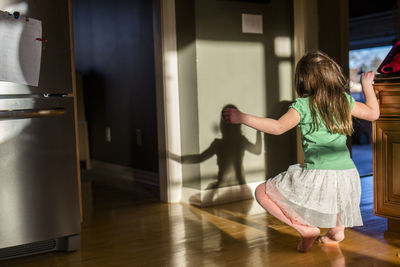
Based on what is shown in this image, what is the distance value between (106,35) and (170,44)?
4.47ft

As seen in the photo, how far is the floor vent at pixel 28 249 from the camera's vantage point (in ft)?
6.88

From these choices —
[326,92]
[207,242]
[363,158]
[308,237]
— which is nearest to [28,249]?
[207,242]

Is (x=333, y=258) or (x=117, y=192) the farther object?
(x=117, y=192)

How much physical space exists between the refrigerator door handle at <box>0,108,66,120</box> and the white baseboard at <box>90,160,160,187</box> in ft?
5.87

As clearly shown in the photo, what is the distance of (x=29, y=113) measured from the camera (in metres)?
2.02

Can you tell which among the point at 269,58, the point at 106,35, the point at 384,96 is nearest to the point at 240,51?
the point at 269,58

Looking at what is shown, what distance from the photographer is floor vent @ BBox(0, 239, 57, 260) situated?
2.10 meters

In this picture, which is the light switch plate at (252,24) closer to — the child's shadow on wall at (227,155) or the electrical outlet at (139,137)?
the child's shadow on wall at (227,155)

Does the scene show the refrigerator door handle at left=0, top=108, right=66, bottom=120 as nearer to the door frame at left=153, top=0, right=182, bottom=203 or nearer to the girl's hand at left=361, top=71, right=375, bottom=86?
the door frame at left=153, top=0, right=182, bottom=203

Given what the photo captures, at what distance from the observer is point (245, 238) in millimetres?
2350

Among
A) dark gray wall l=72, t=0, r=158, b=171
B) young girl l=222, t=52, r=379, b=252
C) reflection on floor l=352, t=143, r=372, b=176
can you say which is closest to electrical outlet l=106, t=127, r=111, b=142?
dark gray wall l=72, t=0, r=158, b=171

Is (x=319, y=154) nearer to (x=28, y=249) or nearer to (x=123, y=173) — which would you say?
(x=28, y=249)

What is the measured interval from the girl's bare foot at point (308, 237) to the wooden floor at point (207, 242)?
3 centimetres

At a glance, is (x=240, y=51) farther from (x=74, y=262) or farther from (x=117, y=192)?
(x=74, y=262)
